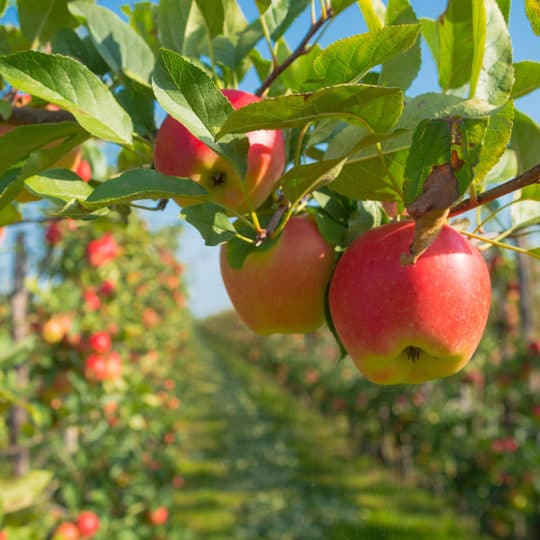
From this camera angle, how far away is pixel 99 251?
2861mm

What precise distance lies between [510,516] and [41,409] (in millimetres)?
3321

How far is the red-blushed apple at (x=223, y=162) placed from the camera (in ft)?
1.83

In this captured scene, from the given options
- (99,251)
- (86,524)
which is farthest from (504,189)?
(99,251)

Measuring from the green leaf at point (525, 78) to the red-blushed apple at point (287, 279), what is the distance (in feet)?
0.82

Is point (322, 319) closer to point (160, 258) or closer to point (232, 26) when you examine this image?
point (232, 26)

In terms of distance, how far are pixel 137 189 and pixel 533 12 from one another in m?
0.37

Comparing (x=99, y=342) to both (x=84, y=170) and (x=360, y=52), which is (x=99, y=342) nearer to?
(x=84, y=170)

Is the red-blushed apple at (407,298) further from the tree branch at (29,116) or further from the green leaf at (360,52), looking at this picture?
the tree branch at (29,116)

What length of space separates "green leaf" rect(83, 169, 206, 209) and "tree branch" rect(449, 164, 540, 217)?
0.80ft

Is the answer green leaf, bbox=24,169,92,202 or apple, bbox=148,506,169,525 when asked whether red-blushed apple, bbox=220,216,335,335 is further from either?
apple, bbox=148,506,169,525

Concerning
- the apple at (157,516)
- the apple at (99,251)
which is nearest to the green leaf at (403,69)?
the apple at (99,251)

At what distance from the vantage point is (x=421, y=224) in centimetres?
41

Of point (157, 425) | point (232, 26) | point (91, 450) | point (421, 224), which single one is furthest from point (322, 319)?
point (157, 425)

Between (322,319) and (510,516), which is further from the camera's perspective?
(510,516)
